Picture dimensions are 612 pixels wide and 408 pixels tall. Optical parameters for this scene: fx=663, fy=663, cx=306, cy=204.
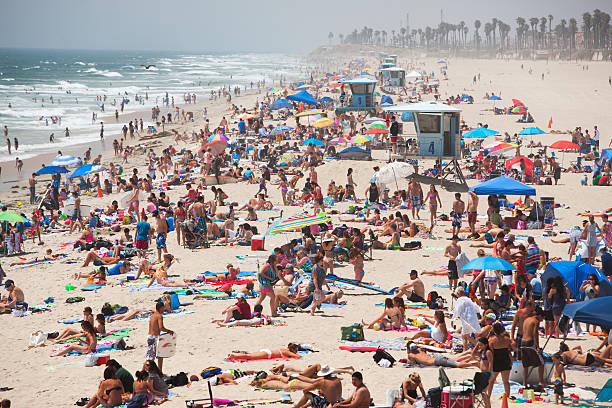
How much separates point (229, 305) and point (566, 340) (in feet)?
19.0

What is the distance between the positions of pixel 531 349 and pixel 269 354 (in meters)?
3.57

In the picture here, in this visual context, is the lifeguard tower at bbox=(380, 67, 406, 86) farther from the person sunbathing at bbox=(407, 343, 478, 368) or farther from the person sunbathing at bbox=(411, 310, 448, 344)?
the person sunbathing at bbox=(407, 343, 478, 368)

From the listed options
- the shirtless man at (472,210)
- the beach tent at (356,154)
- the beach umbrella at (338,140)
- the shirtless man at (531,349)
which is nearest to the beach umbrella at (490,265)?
the shirtless man at (531,349)

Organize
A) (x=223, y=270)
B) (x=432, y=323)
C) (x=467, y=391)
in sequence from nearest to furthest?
(x=467, y=391), (x=432, y=323), (x=223, y=270)

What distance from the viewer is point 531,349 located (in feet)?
26.7

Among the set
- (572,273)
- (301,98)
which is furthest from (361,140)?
(572,273)

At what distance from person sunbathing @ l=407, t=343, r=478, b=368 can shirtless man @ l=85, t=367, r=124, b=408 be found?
150 inches

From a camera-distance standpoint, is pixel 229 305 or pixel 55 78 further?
pixel 55 78

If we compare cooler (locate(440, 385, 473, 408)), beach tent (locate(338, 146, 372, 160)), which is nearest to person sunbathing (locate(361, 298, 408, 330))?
cooler (locate(440, 385, 473, 408))

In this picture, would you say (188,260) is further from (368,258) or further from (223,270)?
(368,258)

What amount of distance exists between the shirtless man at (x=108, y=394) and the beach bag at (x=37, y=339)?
3.40 metres

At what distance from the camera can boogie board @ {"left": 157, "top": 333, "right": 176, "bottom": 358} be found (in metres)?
9.00

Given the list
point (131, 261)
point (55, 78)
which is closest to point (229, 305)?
point (131, 261)

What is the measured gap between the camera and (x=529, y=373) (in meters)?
8.23
